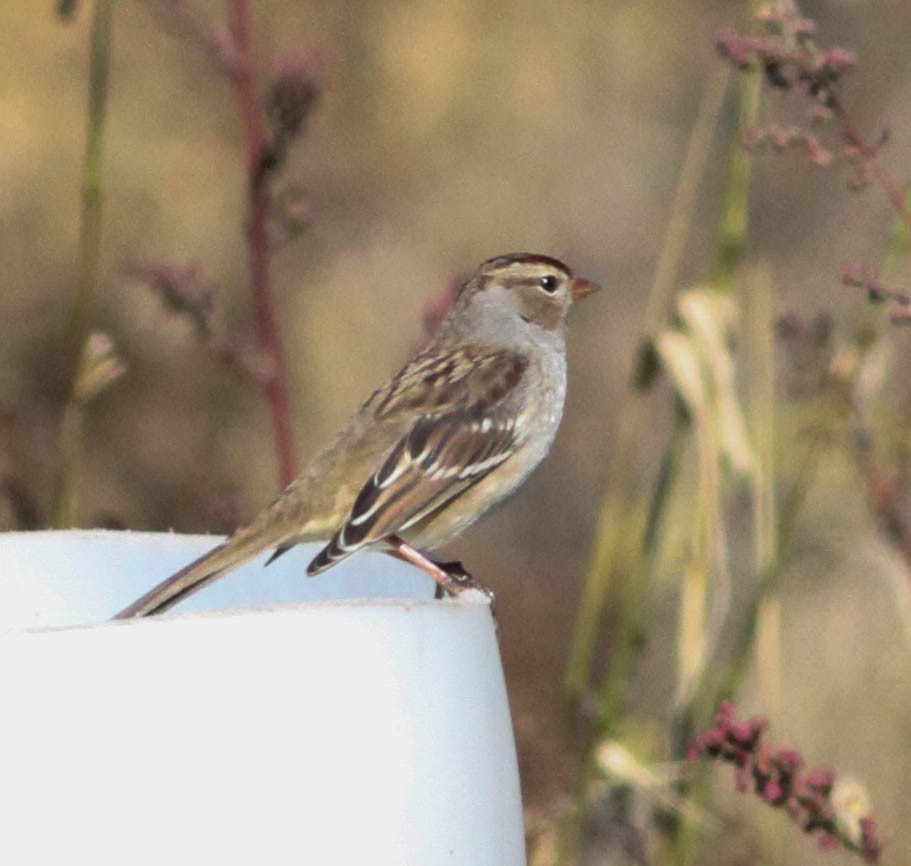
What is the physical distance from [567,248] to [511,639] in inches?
42.2

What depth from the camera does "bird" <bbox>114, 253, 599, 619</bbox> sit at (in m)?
3.54

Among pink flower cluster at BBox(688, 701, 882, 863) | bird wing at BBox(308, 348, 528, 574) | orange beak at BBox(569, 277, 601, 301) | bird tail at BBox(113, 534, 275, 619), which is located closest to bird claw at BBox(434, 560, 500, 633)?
bird wing at BBox(308, 348, 528, 574)

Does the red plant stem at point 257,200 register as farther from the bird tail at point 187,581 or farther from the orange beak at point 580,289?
the orange beak at point 580,289

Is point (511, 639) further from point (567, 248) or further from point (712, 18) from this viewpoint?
point (712, 18)

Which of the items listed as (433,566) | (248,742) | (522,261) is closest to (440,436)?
(433,566)

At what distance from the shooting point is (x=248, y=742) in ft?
6.66

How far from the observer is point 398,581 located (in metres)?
2.97

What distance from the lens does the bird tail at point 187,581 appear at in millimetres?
2951

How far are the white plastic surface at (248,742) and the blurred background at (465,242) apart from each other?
2.52 meters

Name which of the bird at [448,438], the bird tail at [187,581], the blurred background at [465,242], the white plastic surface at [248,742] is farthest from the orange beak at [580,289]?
the white plastic surface at [248,742]

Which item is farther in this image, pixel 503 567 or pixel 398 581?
pixel 503 567

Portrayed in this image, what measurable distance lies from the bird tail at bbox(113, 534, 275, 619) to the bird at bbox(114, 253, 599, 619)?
0.05ft

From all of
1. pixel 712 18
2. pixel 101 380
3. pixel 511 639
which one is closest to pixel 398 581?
pixel 101 380

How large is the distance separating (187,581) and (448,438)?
0.94m
